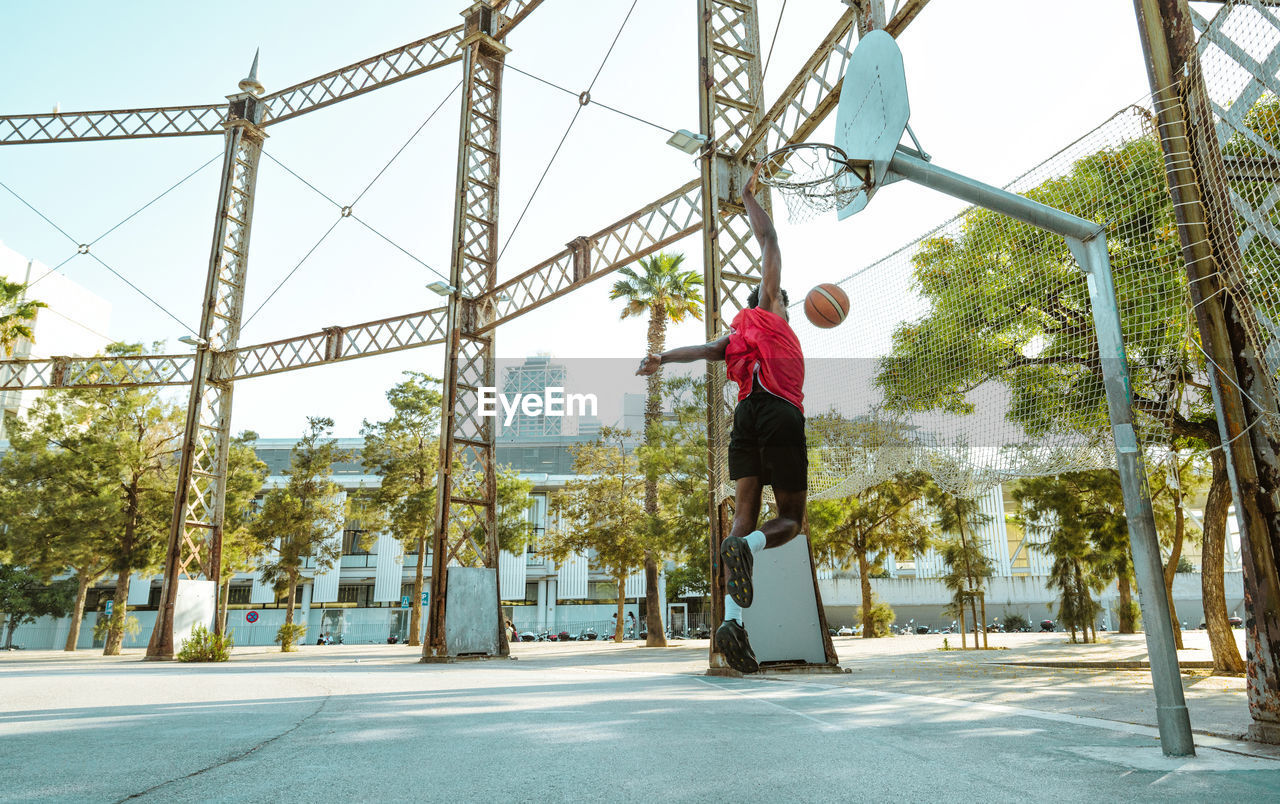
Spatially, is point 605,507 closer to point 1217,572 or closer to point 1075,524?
point 1075,524

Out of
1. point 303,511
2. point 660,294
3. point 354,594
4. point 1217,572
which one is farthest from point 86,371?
point 354,594

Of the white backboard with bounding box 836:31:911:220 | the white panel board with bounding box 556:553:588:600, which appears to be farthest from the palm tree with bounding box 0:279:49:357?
the white panel board with bounding box 556:553:588:600

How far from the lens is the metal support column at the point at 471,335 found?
17.3 m

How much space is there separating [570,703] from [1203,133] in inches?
270

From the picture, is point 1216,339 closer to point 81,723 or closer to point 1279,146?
point 1279,146

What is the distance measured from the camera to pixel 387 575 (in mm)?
54406

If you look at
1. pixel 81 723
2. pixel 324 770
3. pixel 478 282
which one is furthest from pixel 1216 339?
pixel 478 282

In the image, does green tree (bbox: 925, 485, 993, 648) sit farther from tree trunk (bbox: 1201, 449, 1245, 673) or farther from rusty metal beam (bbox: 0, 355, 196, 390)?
rusty metal beam (bbox: 0, 355, 196, 390)

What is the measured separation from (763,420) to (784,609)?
6.77 m

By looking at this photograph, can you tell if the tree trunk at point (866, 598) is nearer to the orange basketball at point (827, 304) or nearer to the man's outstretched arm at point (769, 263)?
the orange basketball at point (827, 304)

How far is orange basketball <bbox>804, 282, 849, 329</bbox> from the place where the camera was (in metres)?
5.52

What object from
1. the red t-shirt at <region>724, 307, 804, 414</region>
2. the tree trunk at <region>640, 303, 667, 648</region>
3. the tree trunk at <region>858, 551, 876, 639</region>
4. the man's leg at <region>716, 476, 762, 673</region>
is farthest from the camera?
the tree trunk at <region>858, 551, 876, 639</region>

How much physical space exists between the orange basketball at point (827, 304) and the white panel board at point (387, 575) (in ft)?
171

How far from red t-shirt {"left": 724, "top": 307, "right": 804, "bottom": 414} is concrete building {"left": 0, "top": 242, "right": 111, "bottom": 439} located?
48.6 metres
